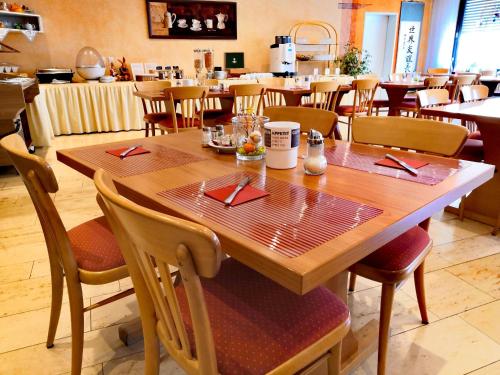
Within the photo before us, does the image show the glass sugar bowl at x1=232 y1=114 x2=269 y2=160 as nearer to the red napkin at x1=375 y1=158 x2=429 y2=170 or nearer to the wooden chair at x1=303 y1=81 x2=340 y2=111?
the red napkin at x1=375 y1=158 x2=429 y2=170

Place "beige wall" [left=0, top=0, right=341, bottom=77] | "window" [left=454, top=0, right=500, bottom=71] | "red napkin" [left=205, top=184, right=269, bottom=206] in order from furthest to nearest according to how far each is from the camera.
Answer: "window" [left=454, top=0, right=500, bottom=71] → "beige wall" [left=0, top=0, right=341, bottom=77] → "red napkin" [left=205, top=184, right=269, bottom=206]

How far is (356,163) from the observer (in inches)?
48.7

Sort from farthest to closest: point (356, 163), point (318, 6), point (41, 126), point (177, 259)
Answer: point (318, 6) < point (41, 126) < point (356, 163) < point (177, 259)

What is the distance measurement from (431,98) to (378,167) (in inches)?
71.3

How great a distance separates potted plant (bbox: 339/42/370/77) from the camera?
7.43 meters

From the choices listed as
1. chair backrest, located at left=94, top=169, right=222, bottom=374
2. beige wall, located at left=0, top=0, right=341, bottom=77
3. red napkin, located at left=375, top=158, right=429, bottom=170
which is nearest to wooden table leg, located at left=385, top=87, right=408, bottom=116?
beige wall, located at left=0, top=0, right=341, bottom=77

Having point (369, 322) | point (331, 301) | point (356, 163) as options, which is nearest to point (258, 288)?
point (331, 301)

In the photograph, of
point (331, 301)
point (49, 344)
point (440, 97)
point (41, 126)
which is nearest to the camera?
point (331, 301)

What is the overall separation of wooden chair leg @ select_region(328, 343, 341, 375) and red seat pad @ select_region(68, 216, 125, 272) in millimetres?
685

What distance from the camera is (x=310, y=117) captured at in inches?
71.6

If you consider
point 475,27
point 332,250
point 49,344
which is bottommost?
point 49,344

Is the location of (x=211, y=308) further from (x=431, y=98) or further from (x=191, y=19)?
(x=191, y=19)

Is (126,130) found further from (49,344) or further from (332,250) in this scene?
(332,250)

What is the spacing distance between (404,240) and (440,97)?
6.26 feet
